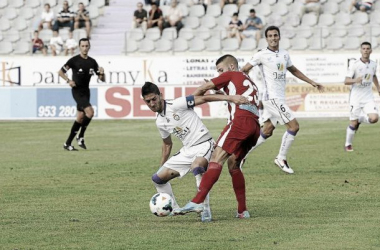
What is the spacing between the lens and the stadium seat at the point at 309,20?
34.5 m

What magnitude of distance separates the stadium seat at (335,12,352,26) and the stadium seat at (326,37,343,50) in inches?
71.4

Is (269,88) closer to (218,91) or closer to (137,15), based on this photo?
(218,91)

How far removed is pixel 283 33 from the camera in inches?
1313

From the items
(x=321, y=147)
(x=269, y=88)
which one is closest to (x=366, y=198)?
(x=269, y=88)

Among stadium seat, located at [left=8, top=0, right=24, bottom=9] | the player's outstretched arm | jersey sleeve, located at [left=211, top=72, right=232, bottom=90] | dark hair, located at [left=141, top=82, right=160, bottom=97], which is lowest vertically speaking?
the player's outstretched arm

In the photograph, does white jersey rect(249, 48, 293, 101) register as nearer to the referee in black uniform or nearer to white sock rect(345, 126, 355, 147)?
white sock rect(345, 126, 355, 147)

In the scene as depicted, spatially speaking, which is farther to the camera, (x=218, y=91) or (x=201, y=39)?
(x=201, y=39)

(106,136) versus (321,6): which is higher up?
(321,6)

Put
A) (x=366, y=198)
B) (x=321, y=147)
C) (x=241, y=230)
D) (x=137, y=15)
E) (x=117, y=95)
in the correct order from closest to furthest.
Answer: (x=241, y=230)
(x=366, y=198)
(x=321, y=147)
(x=117, y=95)
(x=137, y=15)

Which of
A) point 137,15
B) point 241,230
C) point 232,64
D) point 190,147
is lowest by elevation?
point 241,230

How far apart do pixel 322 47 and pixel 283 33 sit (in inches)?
67.6

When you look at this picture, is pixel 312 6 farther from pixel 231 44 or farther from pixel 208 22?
pixel 208 22

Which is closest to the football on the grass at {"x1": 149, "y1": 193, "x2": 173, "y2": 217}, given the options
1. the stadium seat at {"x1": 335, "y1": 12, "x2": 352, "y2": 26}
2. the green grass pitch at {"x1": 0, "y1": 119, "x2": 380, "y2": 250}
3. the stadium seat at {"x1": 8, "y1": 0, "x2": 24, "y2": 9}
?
the green grass pitch at {"x1": 0, "y1": 119, "x2": 380, "y2": 250}

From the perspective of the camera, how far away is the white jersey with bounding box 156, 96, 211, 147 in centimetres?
1042
